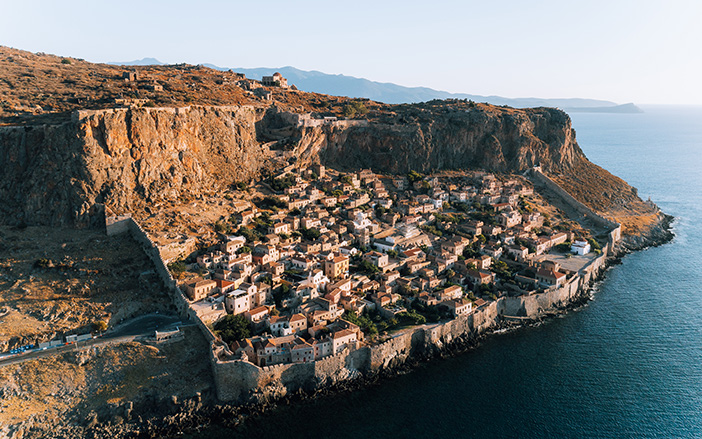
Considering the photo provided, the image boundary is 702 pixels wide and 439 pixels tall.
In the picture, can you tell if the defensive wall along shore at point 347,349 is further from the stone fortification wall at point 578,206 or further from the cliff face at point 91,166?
the stone fortification wall at point 578,206

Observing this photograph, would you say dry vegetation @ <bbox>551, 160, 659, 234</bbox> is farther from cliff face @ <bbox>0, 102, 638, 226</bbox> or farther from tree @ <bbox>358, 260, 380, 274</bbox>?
tree @ <bbox>358, 260, 380, 274</bbox>

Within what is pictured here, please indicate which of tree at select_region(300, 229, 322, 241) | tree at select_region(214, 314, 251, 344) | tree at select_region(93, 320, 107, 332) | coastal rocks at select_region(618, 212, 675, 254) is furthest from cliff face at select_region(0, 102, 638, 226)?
tree at select_region(214, 314, 251, 344)

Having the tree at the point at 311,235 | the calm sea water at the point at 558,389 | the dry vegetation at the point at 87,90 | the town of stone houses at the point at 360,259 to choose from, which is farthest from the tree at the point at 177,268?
the dry vegetation at the point at 87,90

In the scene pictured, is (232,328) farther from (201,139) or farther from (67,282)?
(201,139)

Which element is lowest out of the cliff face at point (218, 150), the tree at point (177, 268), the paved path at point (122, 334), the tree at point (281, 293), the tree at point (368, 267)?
the paved path at point (122, 334)

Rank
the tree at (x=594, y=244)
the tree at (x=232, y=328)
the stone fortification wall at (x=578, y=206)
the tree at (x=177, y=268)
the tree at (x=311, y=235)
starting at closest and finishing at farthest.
Answer: the tree at (x=232, y=328) → the tree at (x=177, y=268) → the tree at (x=311, y=235) → the tree at (x=594, y=244) → the stone fortification wall at (x=578, y=206)

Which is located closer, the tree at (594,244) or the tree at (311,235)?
the tree at (311,235)
